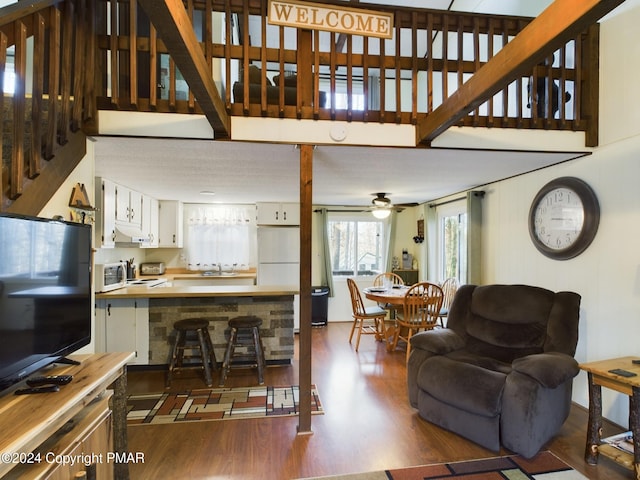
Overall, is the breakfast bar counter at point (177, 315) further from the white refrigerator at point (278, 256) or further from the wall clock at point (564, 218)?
the wall clock at point (564, 218)

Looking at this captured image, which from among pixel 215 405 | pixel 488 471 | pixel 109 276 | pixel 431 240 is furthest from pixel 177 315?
pixel 431 240

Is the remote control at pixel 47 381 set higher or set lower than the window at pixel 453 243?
lower

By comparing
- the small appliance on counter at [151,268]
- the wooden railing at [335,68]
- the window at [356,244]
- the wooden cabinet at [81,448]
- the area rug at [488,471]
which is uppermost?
the wooden railing at [335,68]

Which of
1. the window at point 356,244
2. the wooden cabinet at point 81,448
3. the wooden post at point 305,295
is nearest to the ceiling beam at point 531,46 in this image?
the wooden post at point 305,295

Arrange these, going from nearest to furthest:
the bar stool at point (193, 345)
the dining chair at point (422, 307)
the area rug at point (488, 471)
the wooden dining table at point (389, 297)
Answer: the area rug at point (488, 471)
the bar stool at point (193, 345)
the dining chair at point (422, 307)
the wooden dining table at point (389, 297)

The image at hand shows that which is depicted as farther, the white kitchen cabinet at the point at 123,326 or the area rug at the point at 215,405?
the white kitchen cabinet at the point at 123,326

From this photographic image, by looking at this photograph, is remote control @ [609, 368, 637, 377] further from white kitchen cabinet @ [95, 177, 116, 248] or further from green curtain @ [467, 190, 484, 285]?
white kitchen cabinet @ [95, 177, 116, 248]

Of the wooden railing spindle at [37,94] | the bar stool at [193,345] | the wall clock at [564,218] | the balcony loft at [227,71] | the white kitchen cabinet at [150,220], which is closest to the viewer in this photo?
the balcony loft at [227,71]

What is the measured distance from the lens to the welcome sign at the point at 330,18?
2.15 meters

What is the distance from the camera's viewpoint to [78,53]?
6.62 feet

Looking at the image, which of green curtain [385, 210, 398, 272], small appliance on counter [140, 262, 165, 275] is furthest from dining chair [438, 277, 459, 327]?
small appliance on counter [140, 262, 165, 275]

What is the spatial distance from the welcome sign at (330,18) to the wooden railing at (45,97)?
1.19 m

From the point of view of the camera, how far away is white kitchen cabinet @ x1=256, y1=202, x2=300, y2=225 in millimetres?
5262

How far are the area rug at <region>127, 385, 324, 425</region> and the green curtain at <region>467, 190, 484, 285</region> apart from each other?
2353 millimetres
